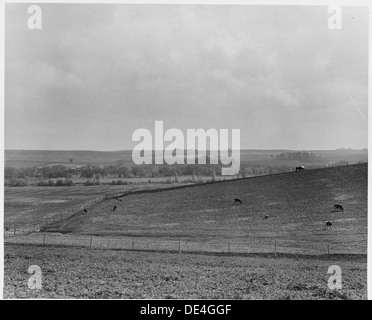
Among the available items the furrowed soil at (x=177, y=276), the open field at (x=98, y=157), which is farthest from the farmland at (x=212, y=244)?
the open field at (x=98, y=157)

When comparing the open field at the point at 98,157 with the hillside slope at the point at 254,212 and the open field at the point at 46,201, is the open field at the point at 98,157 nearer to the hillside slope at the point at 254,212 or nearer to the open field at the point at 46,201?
the open field at the point at 46,201

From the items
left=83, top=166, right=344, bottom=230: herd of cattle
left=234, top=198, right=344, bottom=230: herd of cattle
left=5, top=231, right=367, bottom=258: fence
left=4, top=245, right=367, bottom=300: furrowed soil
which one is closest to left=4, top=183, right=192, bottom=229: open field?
left=5, top=231, right=367, bottom=258: fence

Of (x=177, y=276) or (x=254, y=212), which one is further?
(x=254, y=212)

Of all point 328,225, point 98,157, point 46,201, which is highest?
point 98,157

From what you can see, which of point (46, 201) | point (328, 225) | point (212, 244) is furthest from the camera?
point (46, 201)

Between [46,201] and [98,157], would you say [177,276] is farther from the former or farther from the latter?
[46,201]

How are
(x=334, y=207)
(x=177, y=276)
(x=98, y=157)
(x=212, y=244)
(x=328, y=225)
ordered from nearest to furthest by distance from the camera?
1. (x=177, y=276)
2. (x=212, y=244)
3. (x=98, y=157)
4. (x=328, y=225)
5. (x=334, y=207)

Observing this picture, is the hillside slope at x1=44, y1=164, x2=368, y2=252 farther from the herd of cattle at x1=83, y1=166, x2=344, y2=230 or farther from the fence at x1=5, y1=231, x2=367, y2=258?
the fence at x1=5, y1=231, x2=367, y2=258

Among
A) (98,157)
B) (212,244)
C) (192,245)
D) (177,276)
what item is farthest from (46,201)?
(177,276)

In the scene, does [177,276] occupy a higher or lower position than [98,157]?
lower
